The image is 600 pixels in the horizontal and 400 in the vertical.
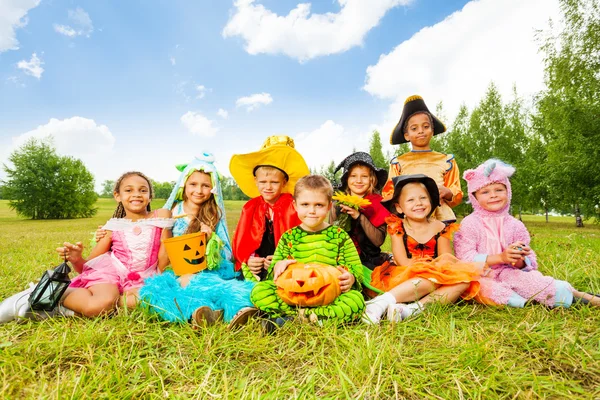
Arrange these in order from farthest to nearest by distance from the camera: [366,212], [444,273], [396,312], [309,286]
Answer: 1. [366,212]
2. [444,273]
3. [396,312]
4. [309,286]

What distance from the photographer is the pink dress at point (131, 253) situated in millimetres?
3312

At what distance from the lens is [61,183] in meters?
34.4

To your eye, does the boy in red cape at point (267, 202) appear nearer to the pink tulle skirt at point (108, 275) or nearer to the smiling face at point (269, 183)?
the smiling face at point (269, 183)

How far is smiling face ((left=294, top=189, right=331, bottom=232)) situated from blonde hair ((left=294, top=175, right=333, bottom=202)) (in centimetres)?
2

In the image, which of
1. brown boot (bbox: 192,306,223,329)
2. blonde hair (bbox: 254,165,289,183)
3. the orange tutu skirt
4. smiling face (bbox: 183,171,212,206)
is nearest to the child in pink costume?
the orange tutu skirt

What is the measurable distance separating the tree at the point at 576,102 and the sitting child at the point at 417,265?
14.4 m

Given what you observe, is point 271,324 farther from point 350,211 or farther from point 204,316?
point 350,211

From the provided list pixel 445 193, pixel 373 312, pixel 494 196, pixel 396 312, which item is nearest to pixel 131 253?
pixel 373 312

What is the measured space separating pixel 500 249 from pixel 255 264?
2.60 metres

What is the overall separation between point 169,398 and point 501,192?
3.51 meters

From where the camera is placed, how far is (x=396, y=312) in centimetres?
270

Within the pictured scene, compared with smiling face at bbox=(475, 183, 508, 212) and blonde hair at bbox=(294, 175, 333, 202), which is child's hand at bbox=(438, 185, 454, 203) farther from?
blonde hair at bbox=(294, 175, 333, 202)

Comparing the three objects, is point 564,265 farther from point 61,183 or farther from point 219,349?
point 61,183

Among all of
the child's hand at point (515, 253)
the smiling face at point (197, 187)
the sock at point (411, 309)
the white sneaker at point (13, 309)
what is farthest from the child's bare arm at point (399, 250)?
the white sneaker at point (13, 309)
